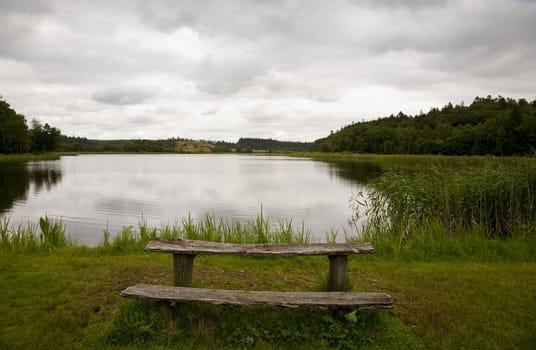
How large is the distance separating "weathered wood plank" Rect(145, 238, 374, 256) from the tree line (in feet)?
234

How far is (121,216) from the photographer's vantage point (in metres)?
14.8

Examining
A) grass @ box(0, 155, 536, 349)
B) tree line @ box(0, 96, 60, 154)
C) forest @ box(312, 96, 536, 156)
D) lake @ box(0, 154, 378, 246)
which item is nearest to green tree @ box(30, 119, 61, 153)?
tree line @ box(0, 96, 60, 154)

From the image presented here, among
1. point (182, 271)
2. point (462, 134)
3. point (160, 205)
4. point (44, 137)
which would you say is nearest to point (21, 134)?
point (44, 137)

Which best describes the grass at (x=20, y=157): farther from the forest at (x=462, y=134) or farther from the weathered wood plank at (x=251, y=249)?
the forest at (x=462, y=134)

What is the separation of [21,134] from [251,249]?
7938 centimetres

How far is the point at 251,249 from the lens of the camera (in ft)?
13.8

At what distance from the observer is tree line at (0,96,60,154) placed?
5903cm

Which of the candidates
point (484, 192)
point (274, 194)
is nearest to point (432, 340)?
point (484, 192)

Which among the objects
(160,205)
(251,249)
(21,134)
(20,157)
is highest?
(21,134)

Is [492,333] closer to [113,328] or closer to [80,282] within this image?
[113,328]

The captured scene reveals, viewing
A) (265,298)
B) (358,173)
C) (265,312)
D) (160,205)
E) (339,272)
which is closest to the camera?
(265,298)

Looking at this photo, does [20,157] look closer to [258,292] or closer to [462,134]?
[258,292]

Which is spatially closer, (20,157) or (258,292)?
(258,292)

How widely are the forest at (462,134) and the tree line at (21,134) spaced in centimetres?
7650
